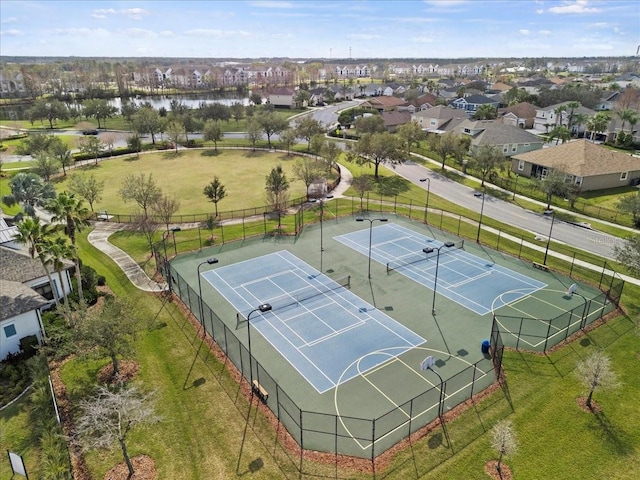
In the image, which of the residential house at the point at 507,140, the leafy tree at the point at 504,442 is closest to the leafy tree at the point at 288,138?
the residential house at the point at 507,140

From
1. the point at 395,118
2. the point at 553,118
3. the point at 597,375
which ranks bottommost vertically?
the point at 597,375

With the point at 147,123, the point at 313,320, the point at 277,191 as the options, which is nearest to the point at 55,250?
the point at 313,320

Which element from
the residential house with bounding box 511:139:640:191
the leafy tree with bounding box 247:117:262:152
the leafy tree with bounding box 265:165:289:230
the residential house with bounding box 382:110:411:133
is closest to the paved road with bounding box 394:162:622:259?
the residential house with bounding box 511:139:640:191

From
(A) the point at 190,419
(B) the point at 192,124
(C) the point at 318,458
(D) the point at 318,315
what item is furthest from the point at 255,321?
(B) the point at 192,124

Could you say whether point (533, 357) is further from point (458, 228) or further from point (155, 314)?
point (155, 314)

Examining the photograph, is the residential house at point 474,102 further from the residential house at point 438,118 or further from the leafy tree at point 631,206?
the leafy tree at point 631,206

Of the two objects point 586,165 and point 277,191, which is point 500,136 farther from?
point 277,191
